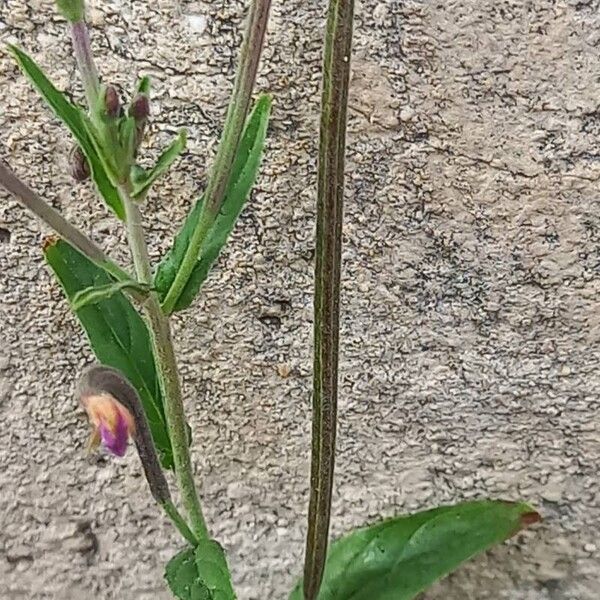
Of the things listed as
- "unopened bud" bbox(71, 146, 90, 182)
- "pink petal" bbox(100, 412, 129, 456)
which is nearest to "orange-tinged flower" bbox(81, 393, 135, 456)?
"pink petal" bbox(100, 412, 129, 456)

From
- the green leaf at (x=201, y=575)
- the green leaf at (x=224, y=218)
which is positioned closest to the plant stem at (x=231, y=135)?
the green leaf at (x=224, y=218)

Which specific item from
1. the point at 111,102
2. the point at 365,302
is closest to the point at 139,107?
the point at 111,102

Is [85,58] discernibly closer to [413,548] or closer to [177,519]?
[177,519]

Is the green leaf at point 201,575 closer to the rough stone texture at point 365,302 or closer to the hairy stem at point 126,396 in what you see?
the hairy stem at point 126,396

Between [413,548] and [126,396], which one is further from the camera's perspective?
[413,548]

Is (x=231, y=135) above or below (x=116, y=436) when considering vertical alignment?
above

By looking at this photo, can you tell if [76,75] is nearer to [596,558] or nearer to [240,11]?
[240,11]

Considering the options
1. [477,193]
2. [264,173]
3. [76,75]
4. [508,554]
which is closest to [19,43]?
[76,75]
